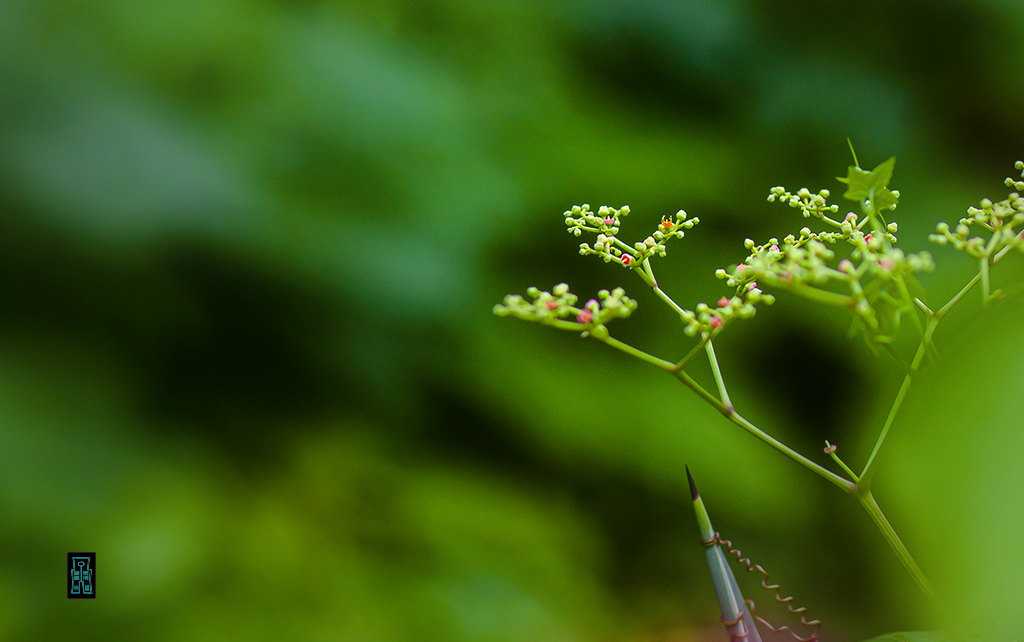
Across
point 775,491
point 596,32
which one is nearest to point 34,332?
point 596,32

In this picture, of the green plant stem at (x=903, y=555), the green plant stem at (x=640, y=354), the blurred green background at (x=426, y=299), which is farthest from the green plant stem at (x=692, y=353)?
the blurred green background at (x=426, y=299)

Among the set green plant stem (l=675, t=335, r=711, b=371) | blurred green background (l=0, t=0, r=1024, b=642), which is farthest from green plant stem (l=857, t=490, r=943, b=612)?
blurred green background (l=0, t=0, r=1024, b=642)

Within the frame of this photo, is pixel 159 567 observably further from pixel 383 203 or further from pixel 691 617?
pixel 691 617

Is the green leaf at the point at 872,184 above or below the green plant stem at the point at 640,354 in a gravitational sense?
above

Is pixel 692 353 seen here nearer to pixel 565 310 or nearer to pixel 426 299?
pixel 565 310

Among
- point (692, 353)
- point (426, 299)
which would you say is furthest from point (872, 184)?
point (426, 299)

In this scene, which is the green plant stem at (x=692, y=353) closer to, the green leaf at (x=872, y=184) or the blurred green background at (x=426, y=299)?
the green leaf at (x=872, y=184)

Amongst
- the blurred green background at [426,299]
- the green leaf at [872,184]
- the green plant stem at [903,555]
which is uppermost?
the blurred green background at [426,299]

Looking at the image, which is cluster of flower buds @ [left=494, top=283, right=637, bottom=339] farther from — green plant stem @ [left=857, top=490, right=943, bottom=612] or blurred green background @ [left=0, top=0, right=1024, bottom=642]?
blurred green background @ [left=0, top=0, right=1024, bottom=642]

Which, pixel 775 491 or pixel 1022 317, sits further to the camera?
pixel 775 491
